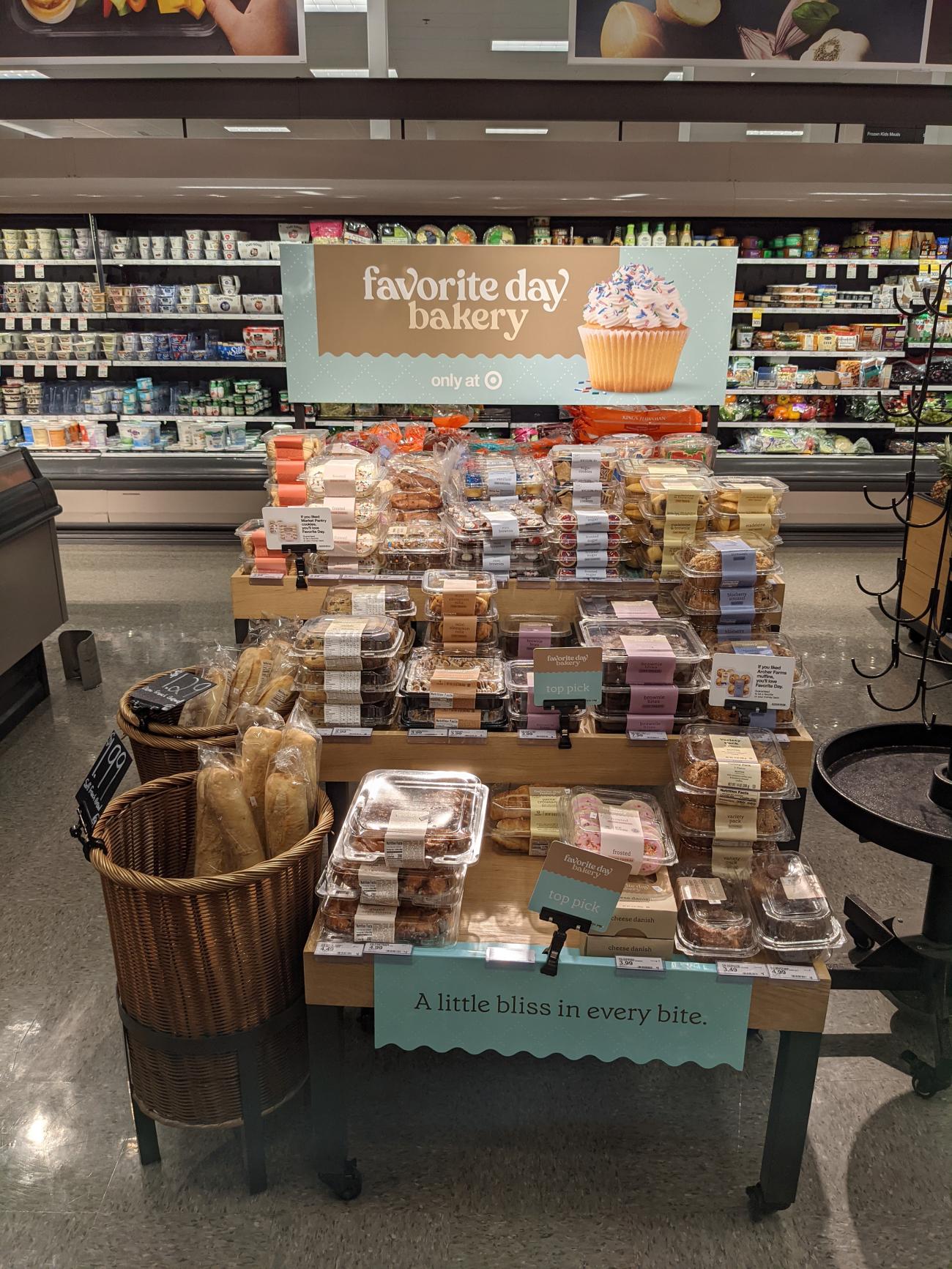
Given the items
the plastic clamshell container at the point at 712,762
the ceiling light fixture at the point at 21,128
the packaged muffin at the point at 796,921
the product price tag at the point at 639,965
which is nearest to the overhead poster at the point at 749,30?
the plastic clamshell container at the point at 712,762

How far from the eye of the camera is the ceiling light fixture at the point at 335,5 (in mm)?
7461

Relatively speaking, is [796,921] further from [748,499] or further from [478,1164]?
[748,499]

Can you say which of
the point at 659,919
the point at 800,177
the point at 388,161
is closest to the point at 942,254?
the point at 800,177

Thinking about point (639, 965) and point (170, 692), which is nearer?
point (639, 965)

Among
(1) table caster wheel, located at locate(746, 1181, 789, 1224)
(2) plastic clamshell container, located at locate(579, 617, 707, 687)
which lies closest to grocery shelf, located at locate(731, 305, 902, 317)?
(2) plastic clamshell container, located at locate(579, 617, 707, 687)

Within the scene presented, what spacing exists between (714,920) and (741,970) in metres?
0.14

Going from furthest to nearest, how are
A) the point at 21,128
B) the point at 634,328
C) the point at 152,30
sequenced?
the point at 21,128 → the point at 634,328 → the point at 152,30

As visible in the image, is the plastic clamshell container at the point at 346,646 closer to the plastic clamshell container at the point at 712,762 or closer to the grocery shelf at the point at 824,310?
the plastic clamshell container at the point at 712,762

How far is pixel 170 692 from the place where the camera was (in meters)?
2.72

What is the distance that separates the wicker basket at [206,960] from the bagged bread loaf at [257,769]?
0.44ft

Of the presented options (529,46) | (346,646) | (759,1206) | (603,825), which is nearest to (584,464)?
(346,646)

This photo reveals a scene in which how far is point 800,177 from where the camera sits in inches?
245

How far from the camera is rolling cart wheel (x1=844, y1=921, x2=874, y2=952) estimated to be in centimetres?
247

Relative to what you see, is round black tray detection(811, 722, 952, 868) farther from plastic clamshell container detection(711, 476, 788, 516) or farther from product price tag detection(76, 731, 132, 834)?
product price tag detection(76, 731, 132, 834)
